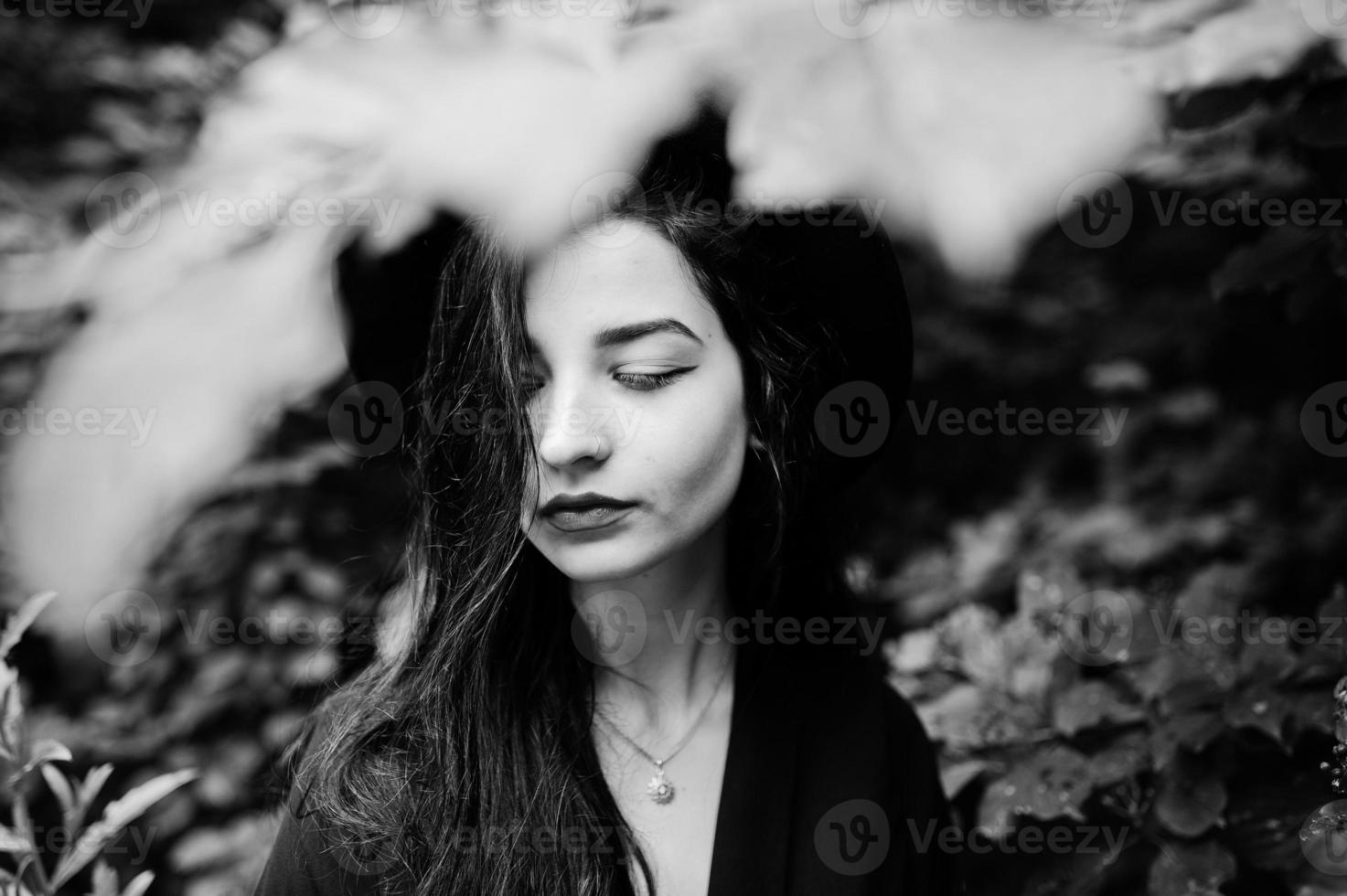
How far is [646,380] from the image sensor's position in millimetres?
1168

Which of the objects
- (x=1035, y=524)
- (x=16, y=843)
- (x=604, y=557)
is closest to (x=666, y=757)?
(x=604, y=557)

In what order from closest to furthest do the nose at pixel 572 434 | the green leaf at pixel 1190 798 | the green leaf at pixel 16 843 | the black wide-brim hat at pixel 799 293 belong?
the green leaf at pixel 16 843, the nose at pixel 572 434, the black wide-brim hat at pixel 799 293, the green leaf at pixel 1190 798

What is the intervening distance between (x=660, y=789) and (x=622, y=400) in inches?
20.8

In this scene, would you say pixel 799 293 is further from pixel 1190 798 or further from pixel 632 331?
pixel 1190 798

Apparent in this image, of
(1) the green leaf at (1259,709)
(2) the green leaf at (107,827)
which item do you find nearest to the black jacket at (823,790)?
(2) the green leaf at (107,827)

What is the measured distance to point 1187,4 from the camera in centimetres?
132

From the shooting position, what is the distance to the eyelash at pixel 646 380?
1162mm

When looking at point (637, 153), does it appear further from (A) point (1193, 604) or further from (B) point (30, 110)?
(B) point (30, 110)

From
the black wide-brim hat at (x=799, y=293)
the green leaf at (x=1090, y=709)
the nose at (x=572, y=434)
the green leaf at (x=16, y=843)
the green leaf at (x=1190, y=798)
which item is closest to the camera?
the green leaf at (x=16, y=843)

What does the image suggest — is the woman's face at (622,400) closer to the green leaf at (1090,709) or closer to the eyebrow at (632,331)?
the eyebrow at (632,331)

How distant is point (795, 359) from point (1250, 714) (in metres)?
0.70

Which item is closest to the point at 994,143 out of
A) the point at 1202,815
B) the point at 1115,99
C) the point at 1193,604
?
the point at 1115,99

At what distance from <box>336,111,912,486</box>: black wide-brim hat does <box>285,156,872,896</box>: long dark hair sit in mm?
19

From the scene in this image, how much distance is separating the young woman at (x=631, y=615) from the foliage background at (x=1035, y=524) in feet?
0.74
